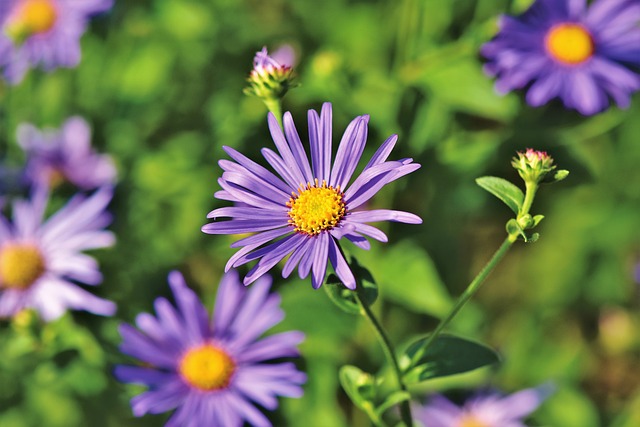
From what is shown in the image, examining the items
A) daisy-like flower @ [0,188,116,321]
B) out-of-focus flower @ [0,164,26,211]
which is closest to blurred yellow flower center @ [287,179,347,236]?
daisy-like flower @ [0,188,116,321]

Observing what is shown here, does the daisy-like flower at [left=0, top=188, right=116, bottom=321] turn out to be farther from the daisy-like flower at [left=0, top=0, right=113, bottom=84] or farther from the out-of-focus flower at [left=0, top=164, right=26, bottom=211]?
the daisy-like flower at [left=0, top=0, right=113, bottom=84]

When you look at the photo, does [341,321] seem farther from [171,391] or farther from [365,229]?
[365,229]

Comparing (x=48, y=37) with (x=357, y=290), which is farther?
(x=48, y=37)

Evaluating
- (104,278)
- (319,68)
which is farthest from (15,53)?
(319,68)

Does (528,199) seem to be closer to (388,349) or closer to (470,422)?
(388,349)

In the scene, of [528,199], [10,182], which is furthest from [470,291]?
[10,182]

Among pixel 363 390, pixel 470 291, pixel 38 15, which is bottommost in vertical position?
pixel 363 390
